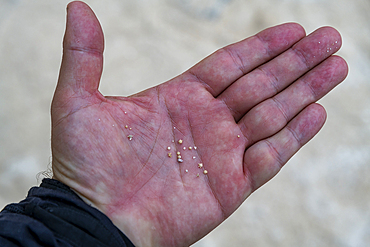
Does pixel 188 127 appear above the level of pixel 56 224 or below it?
above

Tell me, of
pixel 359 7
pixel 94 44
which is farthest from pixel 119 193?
pixel 359 7

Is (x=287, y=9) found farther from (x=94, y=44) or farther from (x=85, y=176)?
(x=85, y=176)

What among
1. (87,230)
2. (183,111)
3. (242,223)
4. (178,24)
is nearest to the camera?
(87,230)

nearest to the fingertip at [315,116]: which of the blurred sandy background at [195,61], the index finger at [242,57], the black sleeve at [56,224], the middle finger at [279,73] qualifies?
the middle finger at [279,73]

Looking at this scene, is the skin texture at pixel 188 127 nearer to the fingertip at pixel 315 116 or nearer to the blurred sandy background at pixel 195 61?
the fingertip at pixel 315 116

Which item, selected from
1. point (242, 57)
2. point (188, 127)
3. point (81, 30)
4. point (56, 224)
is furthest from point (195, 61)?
point (56, 224)

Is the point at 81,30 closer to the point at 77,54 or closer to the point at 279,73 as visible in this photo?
the point at 77,54
